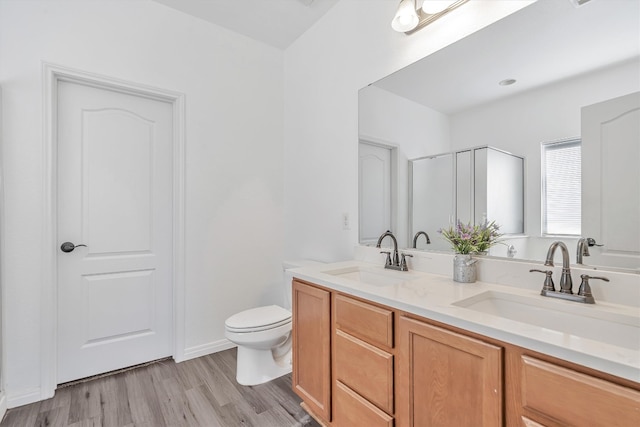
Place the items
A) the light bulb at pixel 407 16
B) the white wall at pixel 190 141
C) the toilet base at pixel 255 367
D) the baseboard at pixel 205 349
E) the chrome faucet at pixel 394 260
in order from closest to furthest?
the light bulb at pixel 407 16 → the chrome faucet at pixel 394 260 → the white wall at pixel 190 141 → the toilet base at pixel 255 367 → the baseboard at pixel 205 349

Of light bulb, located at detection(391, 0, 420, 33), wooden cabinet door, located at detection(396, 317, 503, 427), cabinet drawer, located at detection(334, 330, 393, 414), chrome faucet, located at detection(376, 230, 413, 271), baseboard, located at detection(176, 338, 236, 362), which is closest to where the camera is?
wooden cabinet door, located at detection(396, 317, 503, 427)

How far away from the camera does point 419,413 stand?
1048 millimetres

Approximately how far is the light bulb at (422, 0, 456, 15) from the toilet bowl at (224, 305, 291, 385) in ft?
6.58

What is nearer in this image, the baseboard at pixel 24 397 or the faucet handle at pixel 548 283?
the faucet handle at pixel 548 283

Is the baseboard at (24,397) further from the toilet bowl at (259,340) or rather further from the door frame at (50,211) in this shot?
the toilet bowl at (259,340)

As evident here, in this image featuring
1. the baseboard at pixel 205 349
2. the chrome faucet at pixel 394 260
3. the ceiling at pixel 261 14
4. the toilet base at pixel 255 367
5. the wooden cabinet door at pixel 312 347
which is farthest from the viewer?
the baseboard at pixel 205 349

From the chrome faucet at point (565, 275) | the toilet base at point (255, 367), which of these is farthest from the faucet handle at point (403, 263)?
the toilet base at point (255, 367)

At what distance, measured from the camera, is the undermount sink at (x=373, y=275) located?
1.62m

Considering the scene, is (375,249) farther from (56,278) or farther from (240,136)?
(56,278)

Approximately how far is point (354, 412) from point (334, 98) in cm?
202

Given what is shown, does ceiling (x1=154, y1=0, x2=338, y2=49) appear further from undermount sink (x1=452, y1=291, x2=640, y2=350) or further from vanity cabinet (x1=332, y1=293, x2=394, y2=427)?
undermount sink (x1=452, y1=291, x2=640, y2=350)

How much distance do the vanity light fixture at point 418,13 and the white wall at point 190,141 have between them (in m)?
1.52

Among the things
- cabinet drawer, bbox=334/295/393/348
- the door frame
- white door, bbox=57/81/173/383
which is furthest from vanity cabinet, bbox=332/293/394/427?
the door frame

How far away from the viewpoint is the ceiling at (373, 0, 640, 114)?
1097 millimetres
